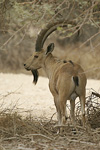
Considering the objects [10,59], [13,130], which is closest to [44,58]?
[13,130]

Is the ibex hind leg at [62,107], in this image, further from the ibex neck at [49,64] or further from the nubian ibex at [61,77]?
the ibex neck at [49,64]

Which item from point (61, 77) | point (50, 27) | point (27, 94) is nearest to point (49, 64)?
point (50, 27)

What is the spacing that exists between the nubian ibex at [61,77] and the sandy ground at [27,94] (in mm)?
2201

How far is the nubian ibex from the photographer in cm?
559

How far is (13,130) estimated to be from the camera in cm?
561

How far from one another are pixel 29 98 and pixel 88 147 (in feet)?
22.2

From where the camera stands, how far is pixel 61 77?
570 centimetres

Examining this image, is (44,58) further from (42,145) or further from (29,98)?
(29,98)

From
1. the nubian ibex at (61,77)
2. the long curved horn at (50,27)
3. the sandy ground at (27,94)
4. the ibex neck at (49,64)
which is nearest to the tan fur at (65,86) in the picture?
the nubian ibex at (61,77)

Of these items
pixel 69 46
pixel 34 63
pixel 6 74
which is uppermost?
pixel 69 46

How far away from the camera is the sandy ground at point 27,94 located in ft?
31.5

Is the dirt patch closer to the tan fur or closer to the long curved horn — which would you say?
the tan fur

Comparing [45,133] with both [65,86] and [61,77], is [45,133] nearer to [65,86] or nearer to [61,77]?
[65,86]

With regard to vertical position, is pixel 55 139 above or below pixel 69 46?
below
